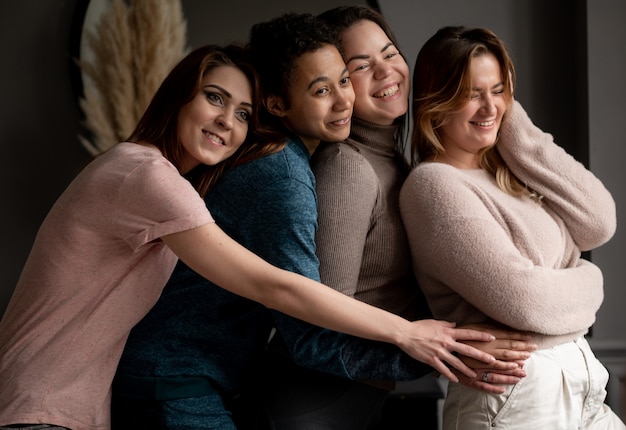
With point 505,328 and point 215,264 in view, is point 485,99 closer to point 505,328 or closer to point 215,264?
point 505,328

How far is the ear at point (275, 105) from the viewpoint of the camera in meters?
1.61

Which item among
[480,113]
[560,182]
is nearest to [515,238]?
[560,182]

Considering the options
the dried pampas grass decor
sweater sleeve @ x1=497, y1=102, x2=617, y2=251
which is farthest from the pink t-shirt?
the dried pampas grass decor

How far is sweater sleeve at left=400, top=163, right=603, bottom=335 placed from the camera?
1.45 m

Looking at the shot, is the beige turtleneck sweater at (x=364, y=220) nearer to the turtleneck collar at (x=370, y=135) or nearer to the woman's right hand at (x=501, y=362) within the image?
the turtleneck collar at (x=370, y=135)

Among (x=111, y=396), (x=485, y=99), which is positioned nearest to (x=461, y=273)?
(x=485, y=99)

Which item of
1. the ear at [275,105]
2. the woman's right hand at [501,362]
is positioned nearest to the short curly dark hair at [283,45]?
the ear at [275,105]

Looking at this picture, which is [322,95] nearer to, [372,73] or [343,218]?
[372,73]

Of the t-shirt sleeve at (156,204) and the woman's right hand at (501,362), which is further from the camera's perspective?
the woman's right hand at (501,362)

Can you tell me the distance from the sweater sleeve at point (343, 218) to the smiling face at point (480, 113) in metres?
0.27

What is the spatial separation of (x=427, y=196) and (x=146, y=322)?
2.02ft

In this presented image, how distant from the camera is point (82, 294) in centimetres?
141

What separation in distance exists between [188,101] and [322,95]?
27 cm

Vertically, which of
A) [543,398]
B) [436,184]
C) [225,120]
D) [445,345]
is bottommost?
[543,398]
